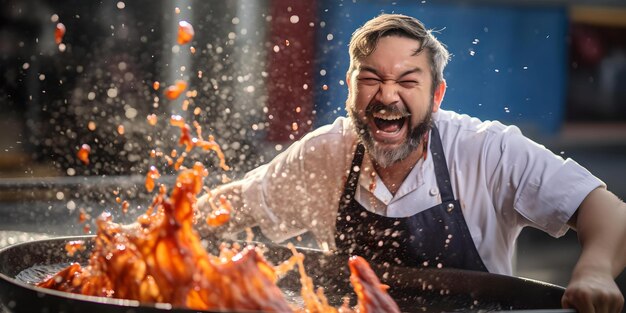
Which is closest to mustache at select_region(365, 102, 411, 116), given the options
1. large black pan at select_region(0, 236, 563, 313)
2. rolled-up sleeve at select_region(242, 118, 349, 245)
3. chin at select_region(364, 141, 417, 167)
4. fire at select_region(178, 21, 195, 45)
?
chin at select_region(364, 141, 417, 167)

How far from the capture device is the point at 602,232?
2.44 metres

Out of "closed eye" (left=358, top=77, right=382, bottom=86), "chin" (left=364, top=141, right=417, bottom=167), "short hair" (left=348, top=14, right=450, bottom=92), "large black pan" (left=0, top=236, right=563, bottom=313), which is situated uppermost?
"short hair" (left=348, top=14, right=450, bottom=92)

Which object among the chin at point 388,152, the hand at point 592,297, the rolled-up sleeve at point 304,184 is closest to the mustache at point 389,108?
the chin at point 388,152

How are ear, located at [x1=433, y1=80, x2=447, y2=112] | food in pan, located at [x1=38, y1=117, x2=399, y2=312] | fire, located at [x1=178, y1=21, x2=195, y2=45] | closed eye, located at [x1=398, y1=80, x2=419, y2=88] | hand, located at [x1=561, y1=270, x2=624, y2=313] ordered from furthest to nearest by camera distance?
ear, located at [x1=433, y1=80, x2=447, y2=112], closed eye, located at [x1=398, y1=80, x2=419, y2=88], fire, located at [x1=178, y1=21, x2=195, y2=45], hand, located at [x1=561, y1=270, x2=624, y2=313], food in pan, located at [x1=38, y1=117, x2=399, y2=312]

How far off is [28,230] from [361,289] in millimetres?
3867

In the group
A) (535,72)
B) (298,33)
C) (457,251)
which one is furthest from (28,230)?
(535,72)

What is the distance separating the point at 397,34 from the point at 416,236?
728mm

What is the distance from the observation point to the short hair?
3.02 metres

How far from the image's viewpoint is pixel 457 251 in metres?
2.92

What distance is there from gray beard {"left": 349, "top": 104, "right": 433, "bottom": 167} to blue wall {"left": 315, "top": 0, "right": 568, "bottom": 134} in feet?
18.6

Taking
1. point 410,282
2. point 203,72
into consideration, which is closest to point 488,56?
point 203,72

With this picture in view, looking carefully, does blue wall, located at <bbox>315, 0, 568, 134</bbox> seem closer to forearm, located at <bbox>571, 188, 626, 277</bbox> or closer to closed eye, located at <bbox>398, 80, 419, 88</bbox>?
closed eye, located at <bbox>398, 80, 419, 88</bbox>

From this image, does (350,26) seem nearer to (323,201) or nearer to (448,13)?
(448,13)

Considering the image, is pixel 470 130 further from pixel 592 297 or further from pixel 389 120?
pixel 592 297
